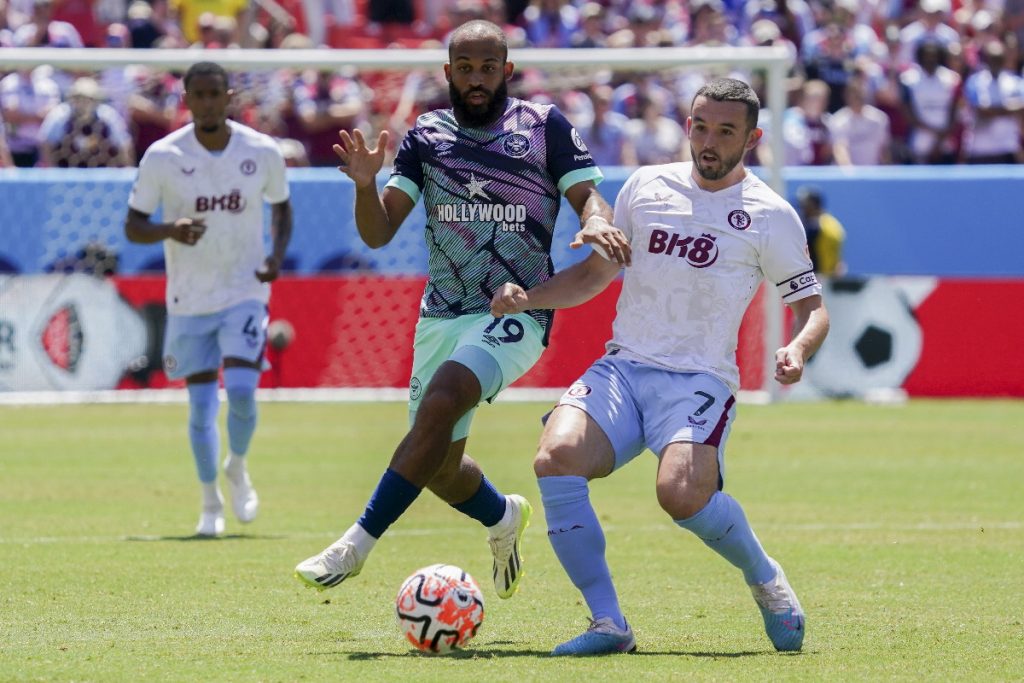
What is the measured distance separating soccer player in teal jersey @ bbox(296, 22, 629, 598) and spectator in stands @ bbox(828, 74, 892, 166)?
50.9 feet

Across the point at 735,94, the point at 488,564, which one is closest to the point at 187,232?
the point at 488,564

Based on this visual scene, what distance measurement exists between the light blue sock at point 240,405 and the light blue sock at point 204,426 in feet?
0.33

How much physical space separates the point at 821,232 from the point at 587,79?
3402mm

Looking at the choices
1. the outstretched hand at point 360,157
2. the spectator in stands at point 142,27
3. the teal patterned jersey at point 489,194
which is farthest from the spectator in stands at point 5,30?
the outstretched hand at point 360,157

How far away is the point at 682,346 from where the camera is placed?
23.4 feet

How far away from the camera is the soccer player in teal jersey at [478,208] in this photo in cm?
755

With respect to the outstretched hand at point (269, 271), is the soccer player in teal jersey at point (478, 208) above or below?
above

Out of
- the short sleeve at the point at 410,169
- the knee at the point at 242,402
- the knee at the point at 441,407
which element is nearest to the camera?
the knee at the point at 441,407

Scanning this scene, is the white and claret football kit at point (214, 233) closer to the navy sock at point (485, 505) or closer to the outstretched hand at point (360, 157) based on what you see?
the navy sock at point (485, 505)

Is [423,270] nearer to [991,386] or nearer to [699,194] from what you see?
[991,386]

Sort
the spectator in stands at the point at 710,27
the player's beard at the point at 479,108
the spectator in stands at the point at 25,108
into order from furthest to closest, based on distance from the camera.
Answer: the spectator in stands at the point at 710,27 < the spectator in stands at the point at 25,108 < the player's beard at the point at 479,108

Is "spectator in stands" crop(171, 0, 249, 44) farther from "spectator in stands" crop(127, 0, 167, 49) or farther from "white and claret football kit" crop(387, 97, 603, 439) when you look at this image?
"white and claret football kit" crop(387, 97, 603, 439)

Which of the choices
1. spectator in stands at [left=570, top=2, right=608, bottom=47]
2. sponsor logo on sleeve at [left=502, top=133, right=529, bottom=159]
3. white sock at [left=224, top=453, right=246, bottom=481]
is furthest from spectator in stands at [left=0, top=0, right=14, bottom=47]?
sponsor logo on sleeve at [left=502, top=133, right=529, bottom=159]

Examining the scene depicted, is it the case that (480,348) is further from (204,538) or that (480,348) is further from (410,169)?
(204,538)
